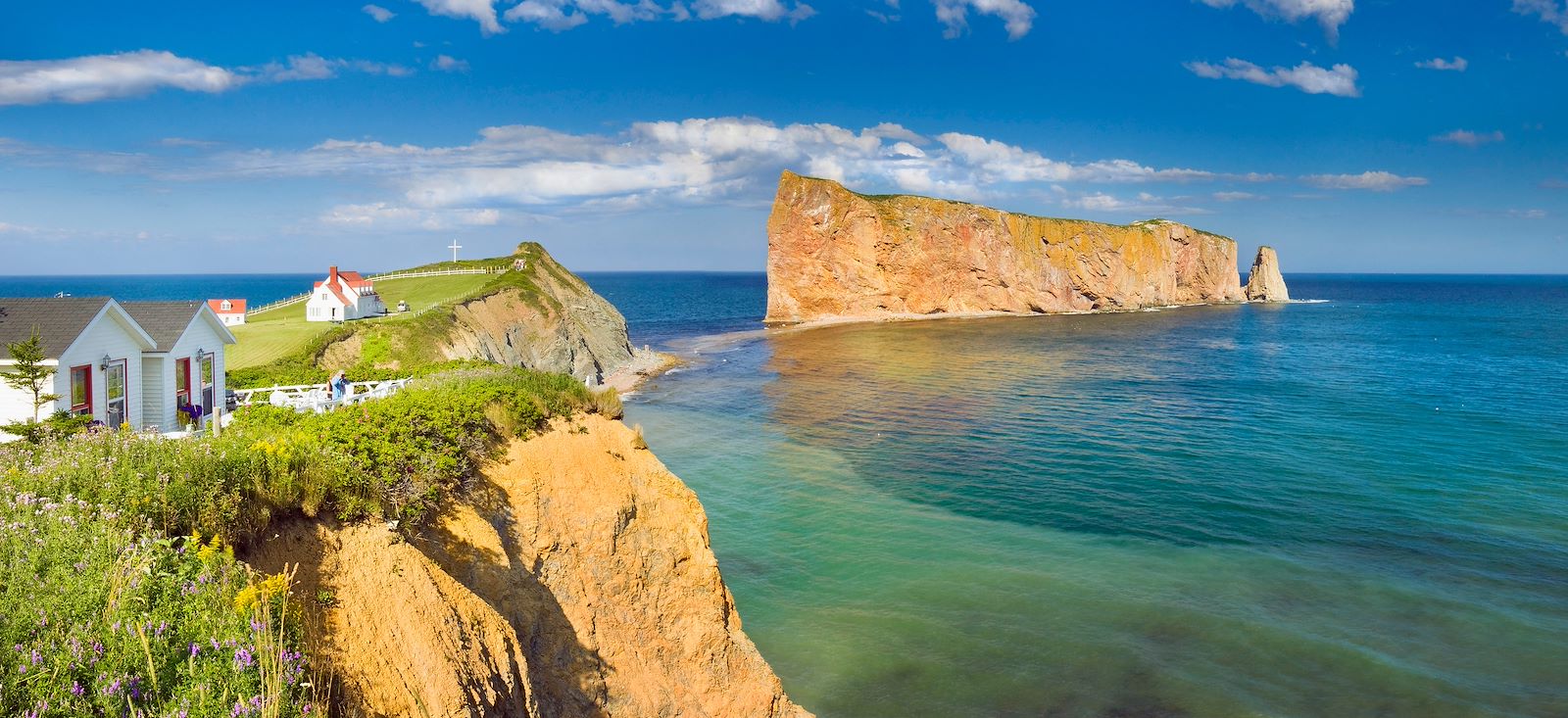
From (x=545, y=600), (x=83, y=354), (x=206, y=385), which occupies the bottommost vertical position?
(x=545, y=600)

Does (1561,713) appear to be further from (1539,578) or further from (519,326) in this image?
(519,326)

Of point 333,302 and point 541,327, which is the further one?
point 541,327

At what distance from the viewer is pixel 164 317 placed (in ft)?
66.9

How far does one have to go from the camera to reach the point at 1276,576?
21406 millimetres

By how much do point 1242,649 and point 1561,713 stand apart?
16.6 feet

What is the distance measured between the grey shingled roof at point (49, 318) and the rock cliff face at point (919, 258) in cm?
9695

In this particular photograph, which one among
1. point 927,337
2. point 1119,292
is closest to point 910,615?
point 927,337

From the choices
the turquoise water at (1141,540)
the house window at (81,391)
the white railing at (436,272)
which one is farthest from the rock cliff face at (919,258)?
the house window at (81,391)

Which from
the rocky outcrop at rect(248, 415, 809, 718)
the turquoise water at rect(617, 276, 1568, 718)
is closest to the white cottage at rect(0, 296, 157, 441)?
the rocky outcrop at rect(248, 415, 809, 718)

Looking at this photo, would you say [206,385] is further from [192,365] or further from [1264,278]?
[1264,278]

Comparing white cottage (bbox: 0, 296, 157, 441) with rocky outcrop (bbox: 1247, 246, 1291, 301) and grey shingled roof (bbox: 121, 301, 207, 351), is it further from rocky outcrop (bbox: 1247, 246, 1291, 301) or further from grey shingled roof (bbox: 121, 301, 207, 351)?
rocky outcrop (bbox: 1247, 246, 1291, 301)

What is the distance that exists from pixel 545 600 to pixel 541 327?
1717 inches

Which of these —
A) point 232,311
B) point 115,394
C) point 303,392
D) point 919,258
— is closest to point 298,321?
point 232,311

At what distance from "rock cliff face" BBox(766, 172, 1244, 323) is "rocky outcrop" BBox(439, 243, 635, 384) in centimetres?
4292
